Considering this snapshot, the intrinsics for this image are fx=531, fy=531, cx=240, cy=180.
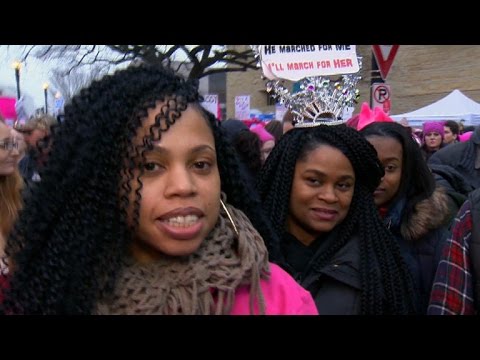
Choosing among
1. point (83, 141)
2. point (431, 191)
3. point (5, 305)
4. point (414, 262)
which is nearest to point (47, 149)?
Result: point (83, 141)

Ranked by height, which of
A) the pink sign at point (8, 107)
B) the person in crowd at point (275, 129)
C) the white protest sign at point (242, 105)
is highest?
the white protest sign at point (242, 105)

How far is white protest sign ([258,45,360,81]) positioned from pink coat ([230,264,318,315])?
1845 mm

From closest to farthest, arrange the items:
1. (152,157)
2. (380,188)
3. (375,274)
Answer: (152,157)
(375,274)
(380,188)

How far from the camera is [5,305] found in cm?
138

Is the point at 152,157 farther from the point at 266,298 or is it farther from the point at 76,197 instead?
the point at 266,298

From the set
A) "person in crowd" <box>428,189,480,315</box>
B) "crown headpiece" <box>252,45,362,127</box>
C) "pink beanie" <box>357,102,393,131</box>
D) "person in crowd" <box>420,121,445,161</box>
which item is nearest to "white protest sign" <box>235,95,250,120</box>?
"person in crowd" <box>420,121,445,161</box>

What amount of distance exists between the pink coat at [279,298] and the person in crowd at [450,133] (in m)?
7.57

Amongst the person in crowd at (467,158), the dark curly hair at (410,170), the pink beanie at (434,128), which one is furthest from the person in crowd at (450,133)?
the dark curly hair at (410,170)

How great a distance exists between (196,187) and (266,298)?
0.38 metres

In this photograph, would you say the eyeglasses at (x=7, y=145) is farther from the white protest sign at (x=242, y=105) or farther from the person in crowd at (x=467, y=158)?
the white protest sign at (x=242, y=105)

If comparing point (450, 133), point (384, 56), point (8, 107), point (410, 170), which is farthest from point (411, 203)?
point (450, 133)

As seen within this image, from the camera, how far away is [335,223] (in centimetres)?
232

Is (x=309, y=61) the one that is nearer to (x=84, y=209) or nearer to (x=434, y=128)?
(x=84, y=209)

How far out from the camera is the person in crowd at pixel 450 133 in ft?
27.9
